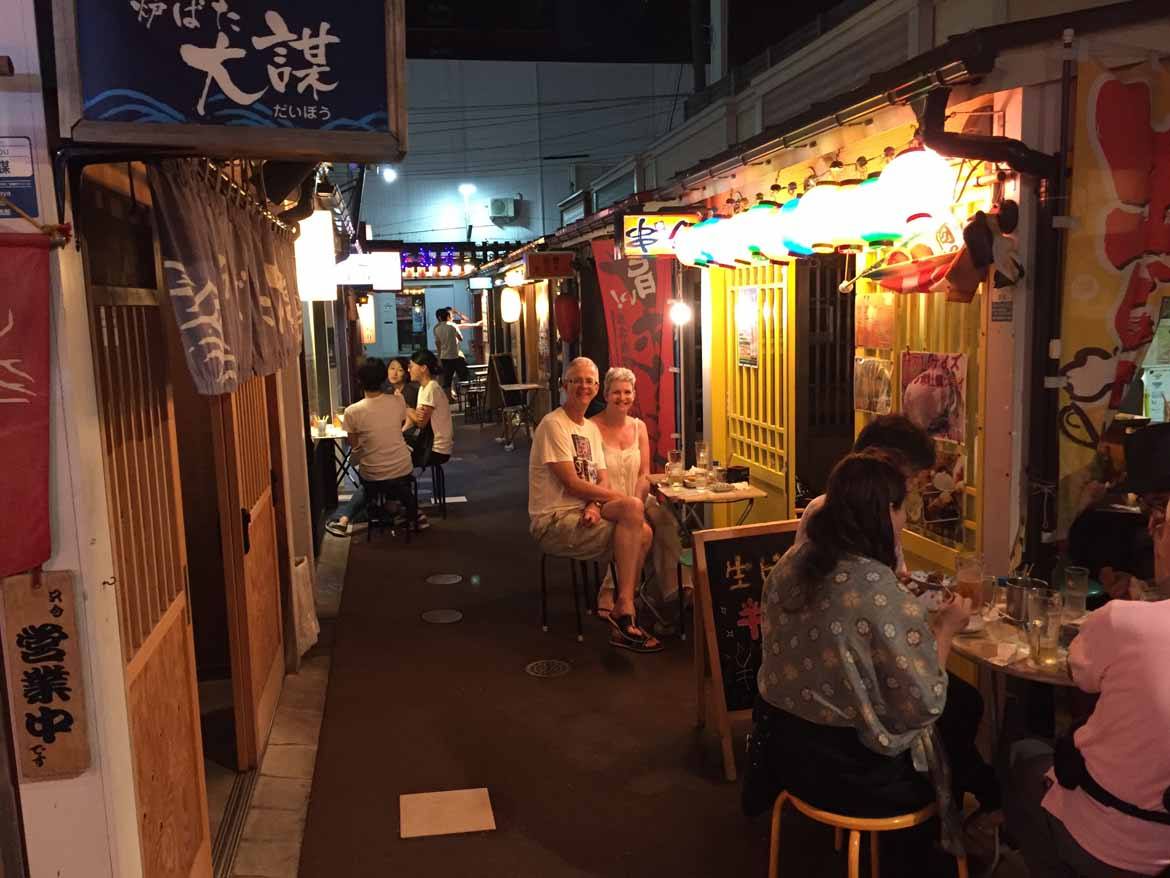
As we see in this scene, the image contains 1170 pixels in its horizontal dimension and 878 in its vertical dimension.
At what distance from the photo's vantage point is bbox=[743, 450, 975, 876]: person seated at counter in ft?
11.5

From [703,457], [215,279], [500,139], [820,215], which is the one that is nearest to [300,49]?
[215,279]

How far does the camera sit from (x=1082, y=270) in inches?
185

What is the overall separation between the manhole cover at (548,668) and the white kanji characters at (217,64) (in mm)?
5345

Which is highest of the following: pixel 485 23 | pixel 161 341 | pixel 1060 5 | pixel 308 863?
pixel 485 23

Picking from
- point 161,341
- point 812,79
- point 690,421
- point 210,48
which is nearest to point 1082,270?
point 210,48

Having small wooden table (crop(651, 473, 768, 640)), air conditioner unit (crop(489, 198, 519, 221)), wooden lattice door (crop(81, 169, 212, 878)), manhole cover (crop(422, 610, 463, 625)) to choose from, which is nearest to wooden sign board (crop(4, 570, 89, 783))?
wooden lattice door (crop(81, 169, 212, 878))

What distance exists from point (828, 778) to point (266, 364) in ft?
11.3

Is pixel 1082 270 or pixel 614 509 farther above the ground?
pixel 1082 270

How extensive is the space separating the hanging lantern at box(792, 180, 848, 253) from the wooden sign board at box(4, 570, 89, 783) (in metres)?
4.62

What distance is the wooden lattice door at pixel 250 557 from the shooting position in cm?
530

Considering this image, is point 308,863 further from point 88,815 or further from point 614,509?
point 614,509

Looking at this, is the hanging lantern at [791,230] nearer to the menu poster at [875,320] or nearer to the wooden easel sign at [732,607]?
the menu poster at [875,320]

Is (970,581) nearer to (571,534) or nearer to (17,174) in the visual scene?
(571,534)

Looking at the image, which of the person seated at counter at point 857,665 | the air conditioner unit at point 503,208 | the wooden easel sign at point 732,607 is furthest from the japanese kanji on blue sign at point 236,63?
the air conditioner unit at point 503,208
